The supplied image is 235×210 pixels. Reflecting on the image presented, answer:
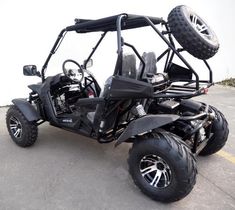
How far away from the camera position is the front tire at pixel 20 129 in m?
3.67

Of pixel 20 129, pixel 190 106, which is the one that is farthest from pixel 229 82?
pixel 20 129

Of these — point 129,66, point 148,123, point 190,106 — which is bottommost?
point 190,106

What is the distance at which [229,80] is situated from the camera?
7895 millimetres

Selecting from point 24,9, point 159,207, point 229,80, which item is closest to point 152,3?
point 24,9

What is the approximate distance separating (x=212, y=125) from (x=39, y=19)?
373cm

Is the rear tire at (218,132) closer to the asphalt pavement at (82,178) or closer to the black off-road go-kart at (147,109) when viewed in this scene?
the black off-road go-kart at (147,109)

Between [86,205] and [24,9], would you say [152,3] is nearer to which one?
[24,9]

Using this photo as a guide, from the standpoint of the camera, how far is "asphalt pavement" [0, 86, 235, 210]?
269 centimetres

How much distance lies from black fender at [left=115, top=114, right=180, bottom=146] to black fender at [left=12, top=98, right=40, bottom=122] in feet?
4.60

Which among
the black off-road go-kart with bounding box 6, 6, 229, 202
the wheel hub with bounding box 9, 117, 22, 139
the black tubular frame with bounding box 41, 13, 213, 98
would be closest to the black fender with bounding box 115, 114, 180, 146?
the black off-road go-kart with bounding box 6, 6, 229, 202

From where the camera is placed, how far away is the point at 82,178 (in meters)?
3.11

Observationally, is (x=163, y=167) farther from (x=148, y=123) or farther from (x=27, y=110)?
(x=27, y=110)

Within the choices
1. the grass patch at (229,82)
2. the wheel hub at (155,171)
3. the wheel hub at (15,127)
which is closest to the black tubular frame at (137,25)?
the wheel hub at (155,171)

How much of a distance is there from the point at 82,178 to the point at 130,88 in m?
1.09
